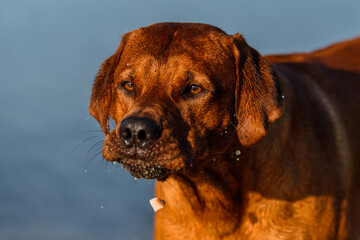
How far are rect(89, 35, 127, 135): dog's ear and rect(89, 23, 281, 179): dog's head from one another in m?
0.14

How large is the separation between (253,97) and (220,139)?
405 millimetres

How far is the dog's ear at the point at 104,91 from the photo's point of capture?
4551mm

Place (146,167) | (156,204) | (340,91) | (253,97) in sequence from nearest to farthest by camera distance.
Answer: (146,167)
(253,97)
(156,204)
(340,91)

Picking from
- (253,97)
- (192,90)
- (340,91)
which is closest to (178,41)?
(192,90)

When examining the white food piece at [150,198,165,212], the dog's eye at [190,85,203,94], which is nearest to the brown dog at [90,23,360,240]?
the dog's eye at [190,85,203,94]

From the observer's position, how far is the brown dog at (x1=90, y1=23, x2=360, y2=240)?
3777 millimetres

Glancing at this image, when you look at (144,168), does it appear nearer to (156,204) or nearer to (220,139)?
(220,139)

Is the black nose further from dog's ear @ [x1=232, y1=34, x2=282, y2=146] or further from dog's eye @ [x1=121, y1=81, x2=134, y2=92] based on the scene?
dog's ear @ [x1=232, y1=34, x2=282, y2=146]

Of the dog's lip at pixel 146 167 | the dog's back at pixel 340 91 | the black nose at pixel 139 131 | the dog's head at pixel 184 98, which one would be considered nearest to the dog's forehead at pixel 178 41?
the dog's head at pixel 184 98

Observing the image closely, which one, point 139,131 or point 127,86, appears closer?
point 139,131

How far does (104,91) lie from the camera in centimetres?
458

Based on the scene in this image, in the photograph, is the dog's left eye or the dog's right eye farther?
the dog's right eye

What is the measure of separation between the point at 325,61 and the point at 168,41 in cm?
281

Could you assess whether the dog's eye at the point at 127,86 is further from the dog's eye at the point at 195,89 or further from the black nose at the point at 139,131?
the black nose at the point at 139,131
